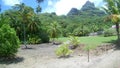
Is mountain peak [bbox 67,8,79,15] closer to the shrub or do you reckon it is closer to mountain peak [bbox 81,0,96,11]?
mountain peak [bbox 81,0,96,11]

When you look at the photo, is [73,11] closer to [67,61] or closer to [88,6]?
[88,6]

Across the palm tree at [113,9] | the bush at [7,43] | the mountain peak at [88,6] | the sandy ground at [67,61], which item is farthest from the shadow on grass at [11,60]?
the mountain peak at [88,6]

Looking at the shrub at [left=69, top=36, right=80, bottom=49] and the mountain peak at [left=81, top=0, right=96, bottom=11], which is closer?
the shrub at [left=69, top=36, right=80, bottom=49]

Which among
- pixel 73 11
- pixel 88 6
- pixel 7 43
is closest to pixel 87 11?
pixel 73 11

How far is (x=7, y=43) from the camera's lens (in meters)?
37.6

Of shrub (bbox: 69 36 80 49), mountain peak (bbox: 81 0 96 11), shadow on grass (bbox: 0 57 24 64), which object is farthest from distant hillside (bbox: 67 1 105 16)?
shadow on grass (bbox: 0 57 24 64)

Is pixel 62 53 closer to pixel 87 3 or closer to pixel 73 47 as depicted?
pixel 73 47

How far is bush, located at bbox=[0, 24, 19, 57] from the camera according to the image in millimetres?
37500

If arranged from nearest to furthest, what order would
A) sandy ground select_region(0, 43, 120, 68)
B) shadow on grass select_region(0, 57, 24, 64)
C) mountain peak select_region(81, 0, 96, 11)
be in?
sandy ground select_region(0, 43, 120, 68)
shadow on grass select_region(0, 57, 24, 64)
mountain peak select_region(81, 0, 96, 11)

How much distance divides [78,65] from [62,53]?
5019mm

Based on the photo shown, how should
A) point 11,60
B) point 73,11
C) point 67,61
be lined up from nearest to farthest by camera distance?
point 67,61 → point 11,60 → point 73,11

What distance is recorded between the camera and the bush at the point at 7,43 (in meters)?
37.5

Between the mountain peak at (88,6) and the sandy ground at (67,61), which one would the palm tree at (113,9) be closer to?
the sandy ground at (67,61)

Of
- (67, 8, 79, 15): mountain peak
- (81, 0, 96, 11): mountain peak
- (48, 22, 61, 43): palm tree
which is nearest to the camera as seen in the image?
(48, 22, 61, 43): palm tree
